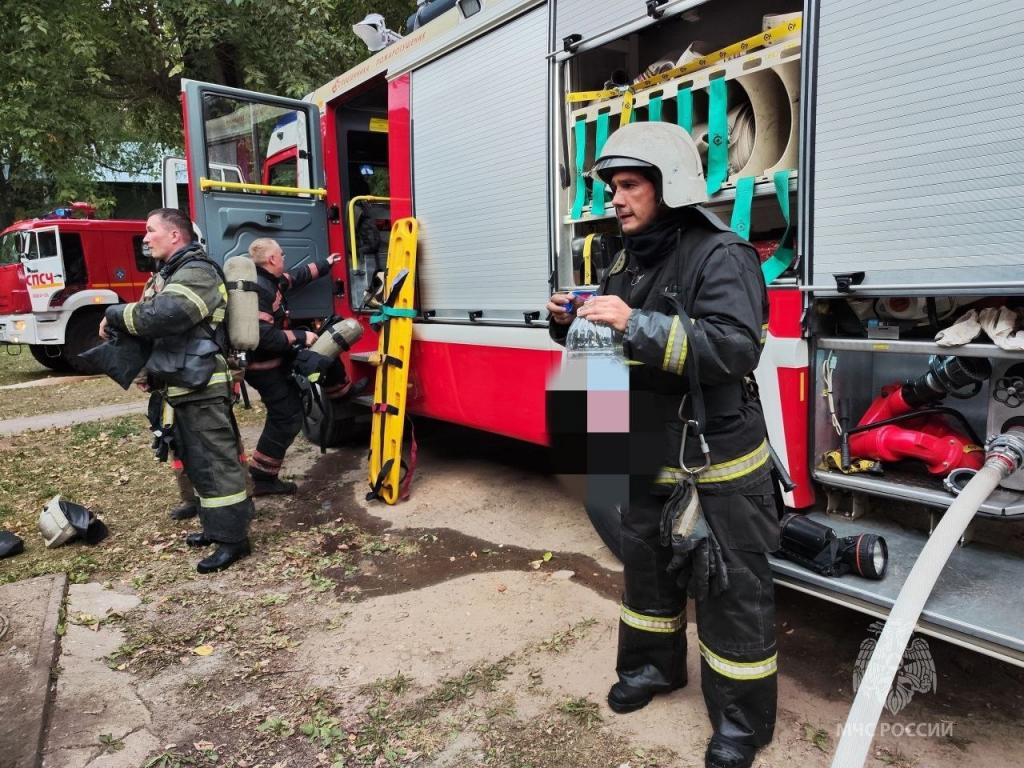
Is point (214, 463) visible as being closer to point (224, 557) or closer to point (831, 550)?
point (224, 557)

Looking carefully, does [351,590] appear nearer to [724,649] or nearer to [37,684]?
[37,684]

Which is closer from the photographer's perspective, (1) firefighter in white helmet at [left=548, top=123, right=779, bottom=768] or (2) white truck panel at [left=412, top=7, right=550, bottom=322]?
(1) firefighter in white helmet at [left=548, top=123, right=779, bottom=768]

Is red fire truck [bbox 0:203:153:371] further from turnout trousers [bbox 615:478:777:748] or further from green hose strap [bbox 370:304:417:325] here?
turnout trousers [bbox 615:478:777:748]

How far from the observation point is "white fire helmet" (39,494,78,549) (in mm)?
4230

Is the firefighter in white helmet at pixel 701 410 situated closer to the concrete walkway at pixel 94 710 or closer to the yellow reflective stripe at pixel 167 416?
the concrete walkway at pixel 94 710

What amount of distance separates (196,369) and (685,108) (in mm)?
2608

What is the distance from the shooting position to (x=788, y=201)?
2.66 meters

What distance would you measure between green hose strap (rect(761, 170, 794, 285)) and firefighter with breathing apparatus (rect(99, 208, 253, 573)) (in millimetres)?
2666

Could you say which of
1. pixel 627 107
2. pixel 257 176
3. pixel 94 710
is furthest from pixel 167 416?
pixel 627 107

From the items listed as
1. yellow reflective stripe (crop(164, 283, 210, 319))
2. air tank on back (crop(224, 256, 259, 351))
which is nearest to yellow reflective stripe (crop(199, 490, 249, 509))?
air tank on back (crop(224, 256, 259, 351))

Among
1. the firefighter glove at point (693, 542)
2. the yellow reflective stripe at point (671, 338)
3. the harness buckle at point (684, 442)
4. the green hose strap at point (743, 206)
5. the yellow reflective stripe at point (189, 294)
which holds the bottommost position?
the firefighter glove at point (693, 542)

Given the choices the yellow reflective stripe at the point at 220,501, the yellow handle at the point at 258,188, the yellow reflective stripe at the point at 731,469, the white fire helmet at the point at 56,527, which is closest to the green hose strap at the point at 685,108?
the yellow reflective stripe at the point at 731,469

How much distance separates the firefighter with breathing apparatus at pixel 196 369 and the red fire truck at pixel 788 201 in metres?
1.05

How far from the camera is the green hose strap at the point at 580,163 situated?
3420mm
